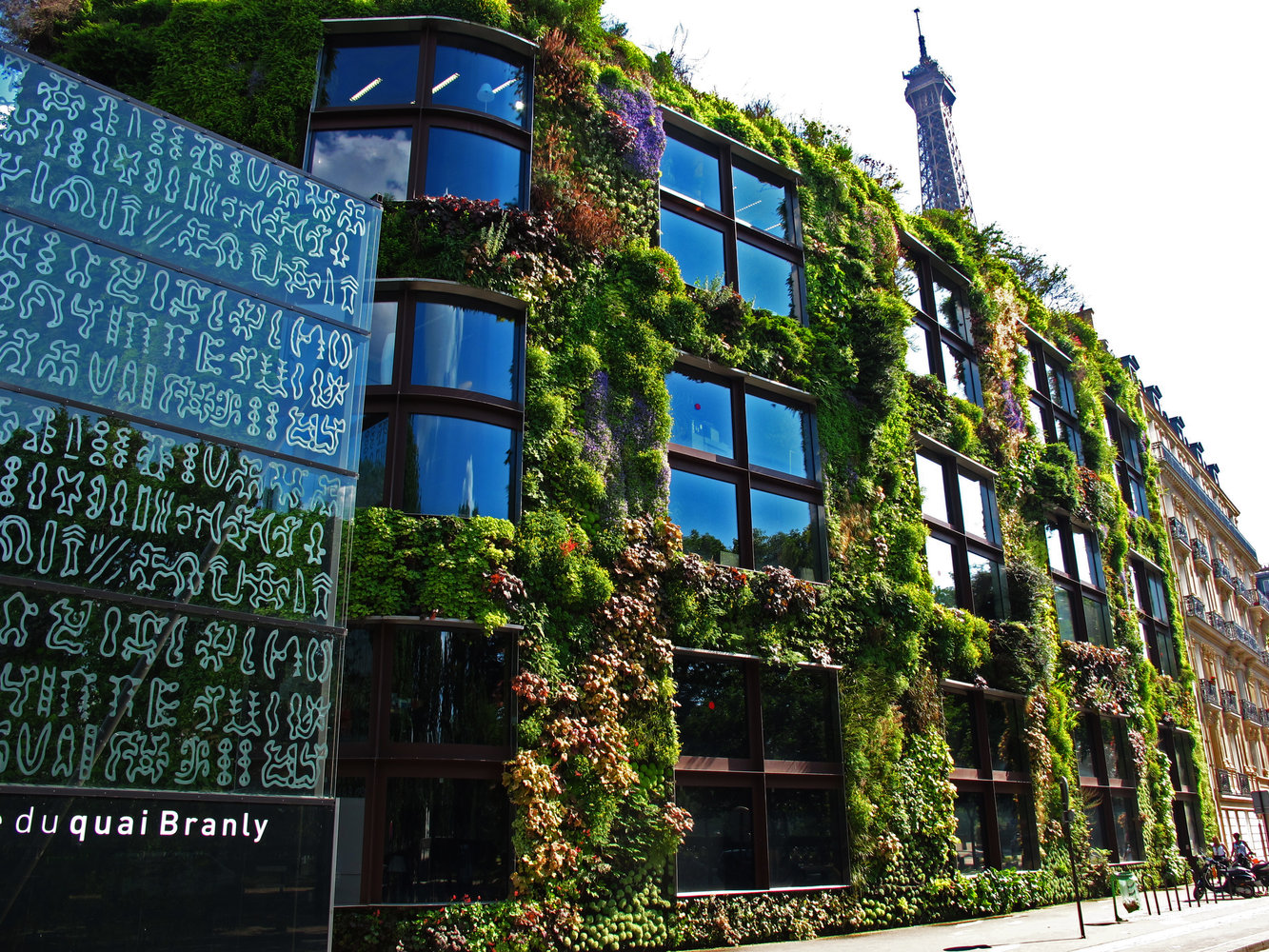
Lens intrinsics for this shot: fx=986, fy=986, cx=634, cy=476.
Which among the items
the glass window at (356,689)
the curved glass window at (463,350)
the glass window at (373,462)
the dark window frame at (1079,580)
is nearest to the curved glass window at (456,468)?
the glass window at (373,462)

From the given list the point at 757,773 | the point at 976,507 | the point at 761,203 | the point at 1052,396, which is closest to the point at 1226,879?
the point at 976,507

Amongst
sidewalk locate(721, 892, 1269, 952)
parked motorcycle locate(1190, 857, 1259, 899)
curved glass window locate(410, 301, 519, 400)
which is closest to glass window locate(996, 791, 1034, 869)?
sidewalk locate(721, 892, 1269, 952)

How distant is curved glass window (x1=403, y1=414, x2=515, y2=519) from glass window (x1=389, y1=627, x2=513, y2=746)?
1836 mm

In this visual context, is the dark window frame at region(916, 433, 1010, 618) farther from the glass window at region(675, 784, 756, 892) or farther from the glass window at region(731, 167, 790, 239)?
the glass window at region(675, 784, 756, 892)

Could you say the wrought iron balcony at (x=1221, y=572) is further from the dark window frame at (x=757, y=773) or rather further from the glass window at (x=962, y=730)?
the dark window frame at (x=757, y=773)

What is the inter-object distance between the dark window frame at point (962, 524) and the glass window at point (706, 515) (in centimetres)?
605

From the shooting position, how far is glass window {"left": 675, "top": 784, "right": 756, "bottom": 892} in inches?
599

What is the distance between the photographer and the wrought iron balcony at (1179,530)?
135 ft

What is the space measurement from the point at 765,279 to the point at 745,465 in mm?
4602

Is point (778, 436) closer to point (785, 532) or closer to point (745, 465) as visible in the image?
point (745, 465)

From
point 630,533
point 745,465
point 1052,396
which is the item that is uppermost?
point 1052,396

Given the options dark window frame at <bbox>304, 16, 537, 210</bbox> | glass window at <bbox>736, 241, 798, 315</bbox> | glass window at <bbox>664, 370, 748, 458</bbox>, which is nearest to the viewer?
dark window frame at <bbox>304, 16, 537, 210</bbox>

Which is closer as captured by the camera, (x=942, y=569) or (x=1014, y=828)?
(x=1014, y=828)

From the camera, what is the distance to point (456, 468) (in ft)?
46.9
